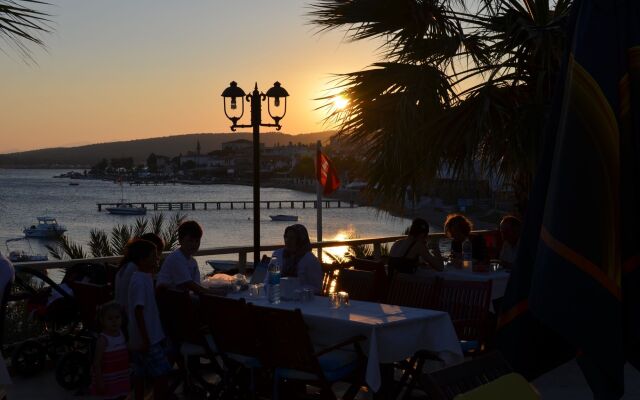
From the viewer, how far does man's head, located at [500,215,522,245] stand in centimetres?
890

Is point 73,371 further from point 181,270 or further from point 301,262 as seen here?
point 301,262

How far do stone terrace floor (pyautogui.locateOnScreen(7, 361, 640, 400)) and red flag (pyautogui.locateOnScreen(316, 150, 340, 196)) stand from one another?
30.7 ft

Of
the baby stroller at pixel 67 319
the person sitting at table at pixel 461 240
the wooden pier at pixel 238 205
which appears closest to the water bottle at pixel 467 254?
the person sitting at table at pixel 461 240

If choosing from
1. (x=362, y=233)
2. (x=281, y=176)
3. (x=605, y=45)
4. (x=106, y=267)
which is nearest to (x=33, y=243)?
(x=362, y=233)

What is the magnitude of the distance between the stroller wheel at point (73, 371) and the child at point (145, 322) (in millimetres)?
922

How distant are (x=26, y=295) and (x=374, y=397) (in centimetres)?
260

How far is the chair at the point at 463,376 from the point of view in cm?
305

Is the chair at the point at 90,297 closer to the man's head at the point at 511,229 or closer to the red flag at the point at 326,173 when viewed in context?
the man's head at the point at 511,229

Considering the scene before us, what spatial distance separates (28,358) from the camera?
276 inches

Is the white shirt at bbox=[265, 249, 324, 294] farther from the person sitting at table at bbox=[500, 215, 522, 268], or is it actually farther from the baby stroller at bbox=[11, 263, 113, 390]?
the person sitting at table at bbox=[500, 215, 522, 268]

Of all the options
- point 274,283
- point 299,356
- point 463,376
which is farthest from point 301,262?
point 463,376

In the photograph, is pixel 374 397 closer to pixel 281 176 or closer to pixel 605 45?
pixel 605 45

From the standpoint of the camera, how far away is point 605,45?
2.67 m

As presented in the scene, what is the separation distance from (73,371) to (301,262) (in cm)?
191
